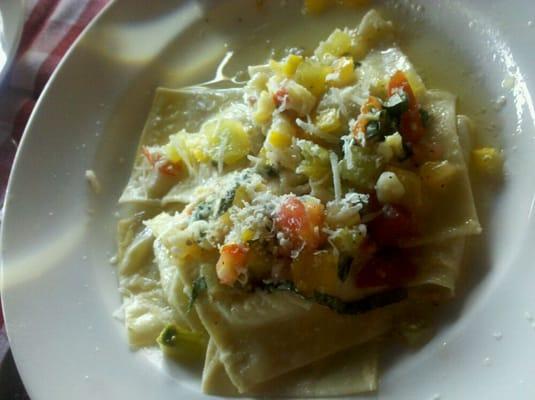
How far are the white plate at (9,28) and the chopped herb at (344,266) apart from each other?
8.21 feet

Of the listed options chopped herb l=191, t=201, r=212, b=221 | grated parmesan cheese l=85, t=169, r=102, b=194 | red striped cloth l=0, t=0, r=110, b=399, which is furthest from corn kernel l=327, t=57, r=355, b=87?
red striped cloth l=0, t=0, r=110, b=399

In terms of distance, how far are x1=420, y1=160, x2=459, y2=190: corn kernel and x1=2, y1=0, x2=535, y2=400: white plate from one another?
222mm

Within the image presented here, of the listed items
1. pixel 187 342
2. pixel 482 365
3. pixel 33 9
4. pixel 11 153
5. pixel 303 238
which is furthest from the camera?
pixel 33 9

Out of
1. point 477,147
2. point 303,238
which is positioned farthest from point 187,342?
point 477,147

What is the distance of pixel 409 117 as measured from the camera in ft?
9.90

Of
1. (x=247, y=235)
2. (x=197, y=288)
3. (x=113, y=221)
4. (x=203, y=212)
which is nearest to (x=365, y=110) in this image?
(x=247, y=235)

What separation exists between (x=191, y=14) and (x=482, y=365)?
2.66m

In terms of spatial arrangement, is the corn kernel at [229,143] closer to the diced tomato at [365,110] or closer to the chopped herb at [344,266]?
the diced tomato at [365,110]

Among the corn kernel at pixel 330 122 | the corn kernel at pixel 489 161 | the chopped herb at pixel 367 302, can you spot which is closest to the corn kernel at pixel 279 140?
the corn kernel at pixel 330 122

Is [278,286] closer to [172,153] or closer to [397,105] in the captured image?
[397,105]

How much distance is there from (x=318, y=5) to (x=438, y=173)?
142 centimetres

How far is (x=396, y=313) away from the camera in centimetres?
284

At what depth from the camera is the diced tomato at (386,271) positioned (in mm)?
2834

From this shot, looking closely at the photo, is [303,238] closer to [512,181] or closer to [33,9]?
[512,181]
